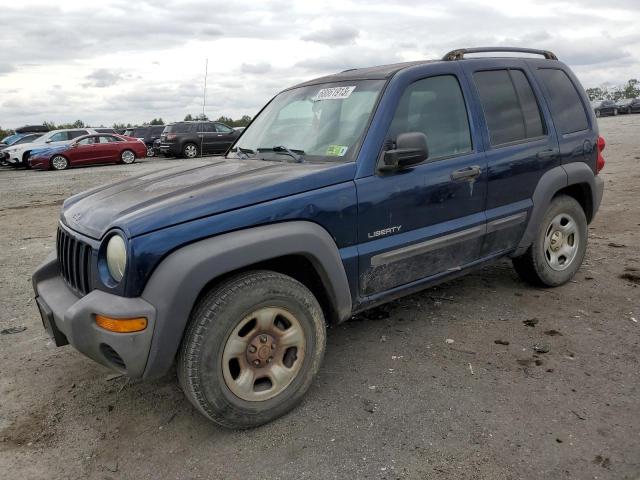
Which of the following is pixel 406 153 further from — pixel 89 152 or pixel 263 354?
pixel 89 152

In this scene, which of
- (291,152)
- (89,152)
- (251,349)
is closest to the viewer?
(251,349)

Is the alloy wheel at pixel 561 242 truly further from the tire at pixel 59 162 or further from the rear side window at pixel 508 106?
the tire at pixel 59 162

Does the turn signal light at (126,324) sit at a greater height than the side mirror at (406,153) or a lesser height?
A: lesser

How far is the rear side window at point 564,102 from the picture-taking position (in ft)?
14.3

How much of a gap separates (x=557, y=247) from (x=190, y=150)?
20.5 m

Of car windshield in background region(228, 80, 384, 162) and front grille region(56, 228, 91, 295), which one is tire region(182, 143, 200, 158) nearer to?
car windshield in background region(228, 80, 384, 162)

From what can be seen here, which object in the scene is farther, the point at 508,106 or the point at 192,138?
the point at 192,138

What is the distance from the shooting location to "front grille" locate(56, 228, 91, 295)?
9.46 ft

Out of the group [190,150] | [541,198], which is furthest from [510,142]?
[190,150]

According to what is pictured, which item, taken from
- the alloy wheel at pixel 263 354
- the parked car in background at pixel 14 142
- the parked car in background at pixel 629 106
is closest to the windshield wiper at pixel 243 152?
the alloy wheel at pixel 263 354

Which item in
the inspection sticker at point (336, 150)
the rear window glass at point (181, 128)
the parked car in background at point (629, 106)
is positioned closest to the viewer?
the inspection sticker at point (336, 150)

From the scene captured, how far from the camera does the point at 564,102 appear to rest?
446 cm

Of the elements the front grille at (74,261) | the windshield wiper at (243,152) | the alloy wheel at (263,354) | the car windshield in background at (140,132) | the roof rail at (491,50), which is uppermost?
the roof rail at (491,50)

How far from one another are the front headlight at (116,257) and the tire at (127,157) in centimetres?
2053
